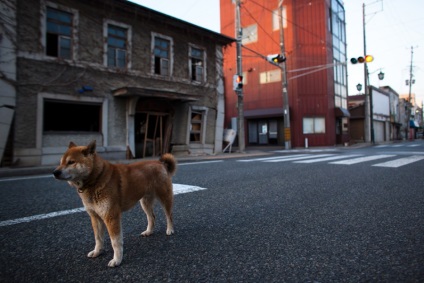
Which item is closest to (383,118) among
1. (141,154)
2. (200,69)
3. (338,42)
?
(338,42)

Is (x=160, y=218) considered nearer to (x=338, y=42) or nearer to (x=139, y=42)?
(x=139, y=42)

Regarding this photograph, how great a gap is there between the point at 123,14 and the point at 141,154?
280 inches

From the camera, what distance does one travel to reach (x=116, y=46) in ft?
42.7

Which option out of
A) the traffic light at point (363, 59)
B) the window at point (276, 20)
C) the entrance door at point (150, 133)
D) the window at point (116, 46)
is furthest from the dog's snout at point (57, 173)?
the window at point (276, 20)

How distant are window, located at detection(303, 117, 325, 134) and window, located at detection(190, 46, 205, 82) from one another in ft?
46.9

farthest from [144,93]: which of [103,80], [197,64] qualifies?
[197,64]

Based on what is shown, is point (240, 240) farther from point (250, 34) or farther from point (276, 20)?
point (250, 34)

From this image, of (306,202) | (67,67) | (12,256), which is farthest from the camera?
(67,67)

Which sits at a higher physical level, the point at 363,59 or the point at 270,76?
the point at 270,76

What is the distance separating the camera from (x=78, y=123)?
12.0 m

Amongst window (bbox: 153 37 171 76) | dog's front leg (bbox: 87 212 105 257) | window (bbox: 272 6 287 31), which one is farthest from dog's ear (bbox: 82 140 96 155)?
window (bbox: 272 6 287 31)

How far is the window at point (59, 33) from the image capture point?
11.1m

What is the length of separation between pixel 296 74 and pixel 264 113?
5.08 m

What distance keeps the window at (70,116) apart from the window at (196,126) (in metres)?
5.59
